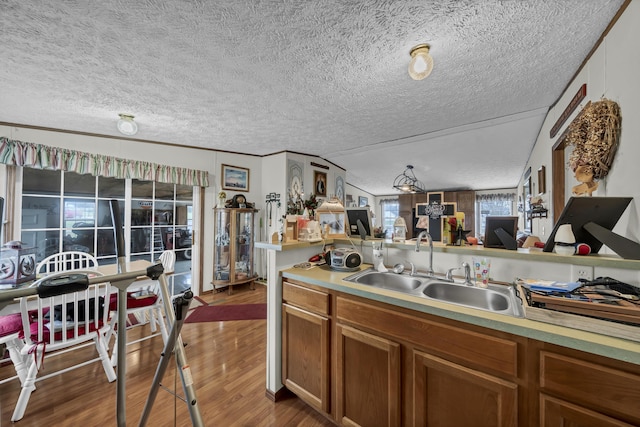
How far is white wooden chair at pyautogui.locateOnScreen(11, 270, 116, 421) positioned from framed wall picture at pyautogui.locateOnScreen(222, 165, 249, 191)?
2.51 metres

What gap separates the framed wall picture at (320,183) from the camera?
15.8 feet

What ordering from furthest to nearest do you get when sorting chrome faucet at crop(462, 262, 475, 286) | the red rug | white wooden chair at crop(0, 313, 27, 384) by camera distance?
the red rug
white wooden chair at crop(0, 313, 27, 384)
chrome faucet at crop(462, 262, 475, 286)

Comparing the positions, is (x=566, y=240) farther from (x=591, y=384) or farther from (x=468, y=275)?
(x=591, y=384)

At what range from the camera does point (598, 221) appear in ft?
4.11

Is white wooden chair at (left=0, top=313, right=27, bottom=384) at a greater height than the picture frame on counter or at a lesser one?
lesser

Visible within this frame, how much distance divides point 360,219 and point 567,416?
148 centimetres

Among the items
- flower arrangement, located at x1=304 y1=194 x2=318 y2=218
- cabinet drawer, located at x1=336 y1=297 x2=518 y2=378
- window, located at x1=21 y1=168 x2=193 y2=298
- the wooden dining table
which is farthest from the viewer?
flower arrangement, located at x1=304 y1=194 x2=318 y2=218

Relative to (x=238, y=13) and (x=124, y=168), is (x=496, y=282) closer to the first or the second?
(x=238, y=13)

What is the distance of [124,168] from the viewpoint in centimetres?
321

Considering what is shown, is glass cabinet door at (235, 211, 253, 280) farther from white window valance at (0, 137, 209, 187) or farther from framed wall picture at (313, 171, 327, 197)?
framed wall picture at (313, 171, 327, 197)

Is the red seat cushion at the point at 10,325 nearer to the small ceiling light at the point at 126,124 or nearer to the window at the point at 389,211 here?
the small ceiling light at the point at 126,124

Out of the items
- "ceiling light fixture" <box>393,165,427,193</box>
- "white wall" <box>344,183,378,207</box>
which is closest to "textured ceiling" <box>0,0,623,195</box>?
"ceiling light fixture" <box>393,165,427,193</box>

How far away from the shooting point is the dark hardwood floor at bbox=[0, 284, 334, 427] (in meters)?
1.57

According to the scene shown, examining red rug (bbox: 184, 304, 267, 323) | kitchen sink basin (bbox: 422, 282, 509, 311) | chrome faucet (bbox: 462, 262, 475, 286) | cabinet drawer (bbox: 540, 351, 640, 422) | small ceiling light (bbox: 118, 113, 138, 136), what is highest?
small ceiling light (bbox: 118, 113, 138, 136)
